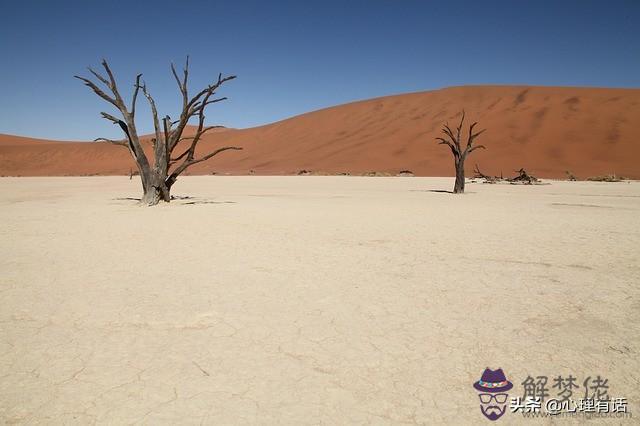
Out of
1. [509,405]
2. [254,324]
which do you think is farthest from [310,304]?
[509,405]

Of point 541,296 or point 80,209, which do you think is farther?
point 80,209

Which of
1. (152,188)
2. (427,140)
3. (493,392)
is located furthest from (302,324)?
(427,140)

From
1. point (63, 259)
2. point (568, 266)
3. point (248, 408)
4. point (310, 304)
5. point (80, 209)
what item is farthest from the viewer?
point (80, 209)

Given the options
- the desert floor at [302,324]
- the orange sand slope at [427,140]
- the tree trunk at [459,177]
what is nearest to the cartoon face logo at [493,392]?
the desert floor at [302,324]

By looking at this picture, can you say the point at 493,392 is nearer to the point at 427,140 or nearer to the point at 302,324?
the point at 302,324

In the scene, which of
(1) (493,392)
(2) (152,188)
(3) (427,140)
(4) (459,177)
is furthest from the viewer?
(3) (427,140)

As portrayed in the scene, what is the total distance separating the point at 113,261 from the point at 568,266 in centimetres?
515

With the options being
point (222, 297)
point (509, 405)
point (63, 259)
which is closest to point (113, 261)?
point (63, 259)

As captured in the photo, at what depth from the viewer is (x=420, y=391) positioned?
212 cm

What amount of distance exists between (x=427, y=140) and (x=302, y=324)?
120ft

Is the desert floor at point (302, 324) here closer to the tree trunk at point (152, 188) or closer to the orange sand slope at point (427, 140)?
the tree trunk at point (152, 188)

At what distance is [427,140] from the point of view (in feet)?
122

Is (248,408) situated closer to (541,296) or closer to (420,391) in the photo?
(420,391)

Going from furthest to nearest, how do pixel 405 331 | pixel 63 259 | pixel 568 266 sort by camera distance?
pixel 63 259, pixel 568 266, pixel 405 331
